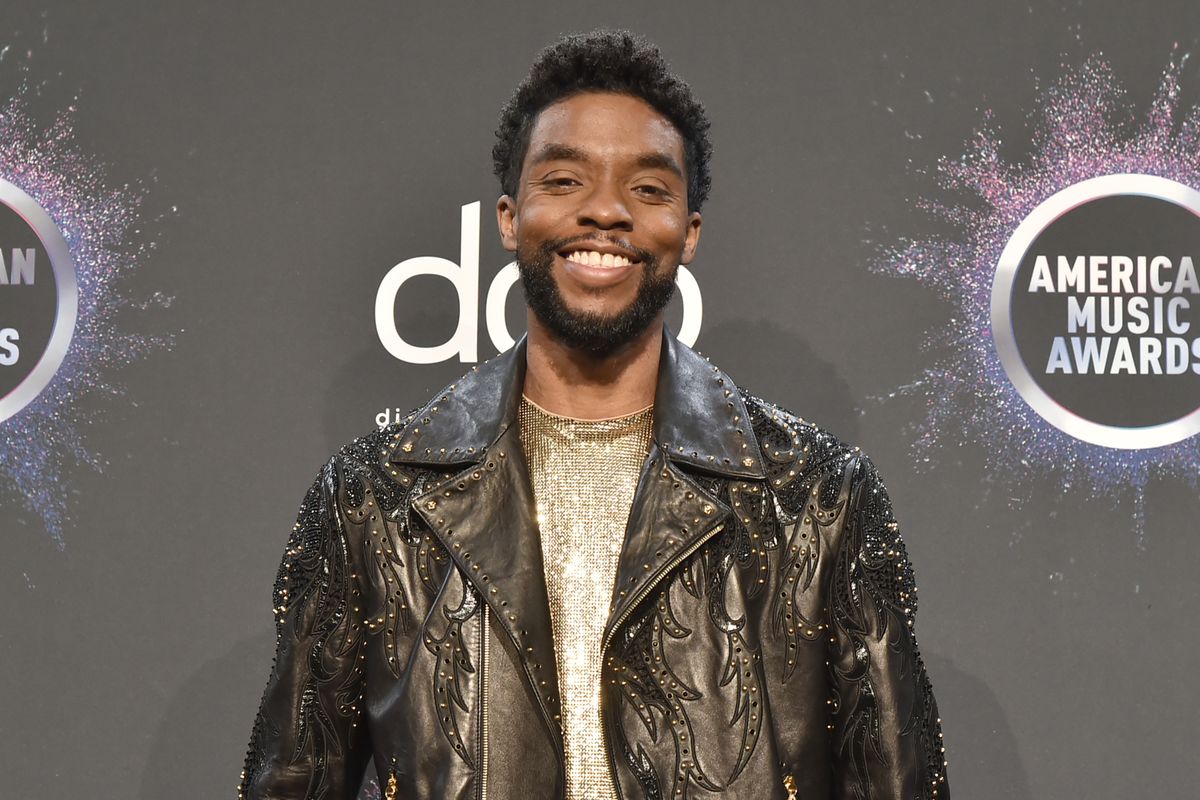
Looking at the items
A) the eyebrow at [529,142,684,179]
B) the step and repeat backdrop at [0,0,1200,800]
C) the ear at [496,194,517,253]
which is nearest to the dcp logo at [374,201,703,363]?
the step and repeat backdrop at [0,0,1200,800]

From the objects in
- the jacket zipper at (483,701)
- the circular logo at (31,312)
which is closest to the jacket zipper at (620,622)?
the jacket zipper at (483,701)

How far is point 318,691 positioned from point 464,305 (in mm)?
895

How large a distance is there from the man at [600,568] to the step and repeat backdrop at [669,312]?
1.99ft

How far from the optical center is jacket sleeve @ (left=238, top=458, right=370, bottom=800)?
1.85 metres

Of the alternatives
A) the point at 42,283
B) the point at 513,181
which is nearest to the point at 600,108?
the point at 513,181

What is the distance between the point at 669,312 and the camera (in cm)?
255

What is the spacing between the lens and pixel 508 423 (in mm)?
1885

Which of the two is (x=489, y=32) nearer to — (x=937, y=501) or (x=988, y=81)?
(x=988, y=81)

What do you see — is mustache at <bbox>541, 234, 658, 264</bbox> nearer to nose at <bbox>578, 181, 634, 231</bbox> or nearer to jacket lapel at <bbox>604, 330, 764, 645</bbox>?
nose at <bbox>578, 181, 634, 231</bbox>

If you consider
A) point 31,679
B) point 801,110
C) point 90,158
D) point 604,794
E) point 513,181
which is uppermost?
point 801,110

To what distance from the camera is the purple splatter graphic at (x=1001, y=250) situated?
2.52 meters

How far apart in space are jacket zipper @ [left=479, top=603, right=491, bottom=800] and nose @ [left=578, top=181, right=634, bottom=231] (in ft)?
1.68

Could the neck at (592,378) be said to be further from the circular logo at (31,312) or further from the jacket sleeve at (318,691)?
the circular logo at (31,312)

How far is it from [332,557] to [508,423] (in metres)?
0.29
